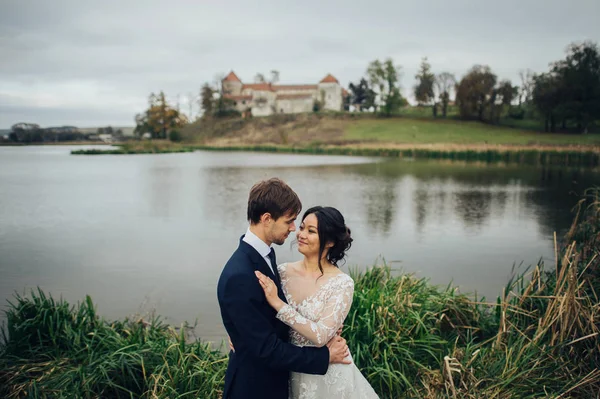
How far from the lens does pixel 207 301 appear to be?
22.4 feet

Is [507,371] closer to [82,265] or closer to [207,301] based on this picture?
[207,301]

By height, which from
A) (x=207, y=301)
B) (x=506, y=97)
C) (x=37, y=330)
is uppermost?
(x=506, y=97)

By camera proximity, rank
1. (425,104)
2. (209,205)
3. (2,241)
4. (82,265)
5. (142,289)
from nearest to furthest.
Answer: (142,289) → (82,265) → (2,241) → (209,205) → (425,104)

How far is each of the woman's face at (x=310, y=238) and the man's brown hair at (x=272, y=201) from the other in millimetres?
267

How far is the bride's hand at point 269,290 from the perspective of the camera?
2.15 metres

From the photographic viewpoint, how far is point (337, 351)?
7.79ft

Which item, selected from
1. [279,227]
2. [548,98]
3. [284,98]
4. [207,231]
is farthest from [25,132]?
[284,98]

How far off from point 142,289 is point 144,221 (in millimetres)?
6470

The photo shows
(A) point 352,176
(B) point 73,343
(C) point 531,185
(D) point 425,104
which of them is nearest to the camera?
(B) point 73,343

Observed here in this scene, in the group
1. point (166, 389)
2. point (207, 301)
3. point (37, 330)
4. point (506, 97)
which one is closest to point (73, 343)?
point (37, 330)

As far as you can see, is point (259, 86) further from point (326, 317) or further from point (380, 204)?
point (326, 317)

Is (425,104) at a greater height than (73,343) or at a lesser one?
greater

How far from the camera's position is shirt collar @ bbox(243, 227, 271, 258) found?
227 cm

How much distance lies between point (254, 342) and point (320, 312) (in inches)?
16.4
